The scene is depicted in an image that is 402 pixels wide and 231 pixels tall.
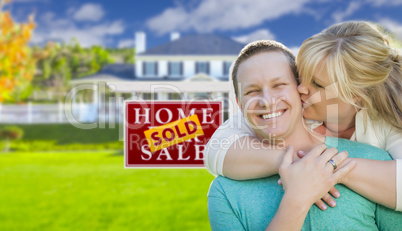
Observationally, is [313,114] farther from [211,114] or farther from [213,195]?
[211,114]

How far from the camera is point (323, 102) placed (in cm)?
150

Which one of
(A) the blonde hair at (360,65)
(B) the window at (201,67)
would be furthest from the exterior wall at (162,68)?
(A) the blonde hair at (360,65)

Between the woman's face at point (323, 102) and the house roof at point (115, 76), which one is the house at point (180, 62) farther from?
the woman's face at point (323, 102)

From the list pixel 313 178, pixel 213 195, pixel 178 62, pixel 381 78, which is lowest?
pixel 213 195

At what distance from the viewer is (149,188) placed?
6.68m

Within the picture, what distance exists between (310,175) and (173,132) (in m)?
1.54

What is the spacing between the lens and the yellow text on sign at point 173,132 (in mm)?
2639

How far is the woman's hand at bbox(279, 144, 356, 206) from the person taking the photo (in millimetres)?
1229

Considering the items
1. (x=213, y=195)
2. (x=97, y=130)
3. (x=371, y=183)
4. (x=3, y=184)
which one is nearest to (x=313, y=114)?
(x=371, y=183)

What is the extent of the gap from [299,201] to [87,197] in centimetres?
579

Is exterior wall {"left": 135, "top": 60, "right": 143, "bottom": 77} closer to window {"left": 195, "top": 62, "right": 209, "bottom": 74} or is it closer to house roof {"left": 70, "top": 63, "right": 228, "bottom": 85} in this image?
house roof {"left": 70, "top": 63, "right": 228, "bottom": 85}

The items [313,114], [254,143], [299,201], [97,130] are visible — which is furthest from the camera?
[97,130]

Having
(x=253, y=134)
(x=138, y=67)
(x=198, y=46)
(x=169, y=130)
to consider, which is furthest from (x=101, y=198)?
(x=198, y=46)

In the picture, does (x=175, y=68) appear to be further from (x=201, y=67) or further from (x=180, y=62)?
(x=201, y=67)
